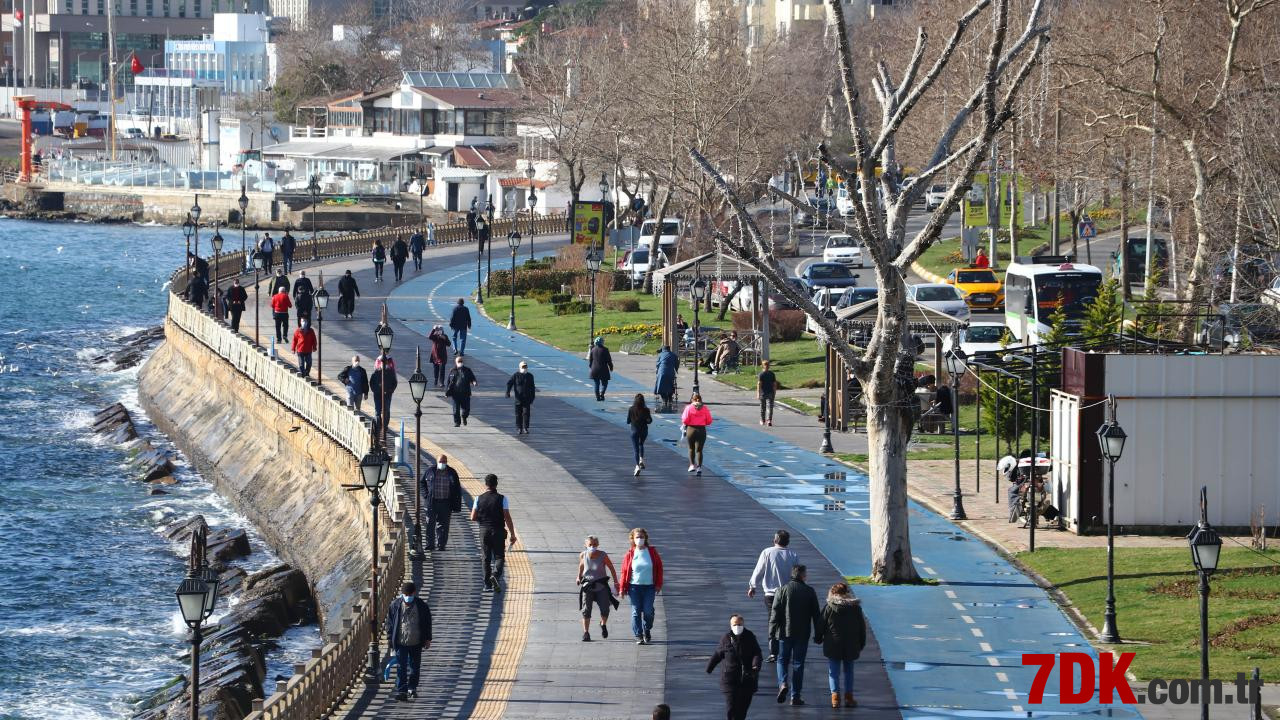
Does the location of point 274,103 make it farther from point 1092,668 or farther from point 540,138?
point 1092,668

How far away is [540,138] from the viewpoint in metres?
96.2

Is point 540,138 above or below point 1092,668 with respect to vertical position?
above

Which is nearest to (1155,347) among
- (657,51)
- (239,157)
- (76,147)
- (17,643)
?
(17,643)

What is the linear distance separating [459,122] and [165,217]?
29.4 m

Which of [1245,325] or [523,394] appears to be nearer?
[523,394]

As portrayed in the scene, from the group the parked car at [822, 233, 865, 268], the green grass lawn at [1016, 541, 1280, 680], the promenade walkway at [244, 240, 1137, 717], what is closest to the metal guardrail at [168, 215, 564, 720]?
the promenade walkway at [244, 240, 1137, 717]

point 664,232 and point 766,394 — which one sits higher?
point 664,232

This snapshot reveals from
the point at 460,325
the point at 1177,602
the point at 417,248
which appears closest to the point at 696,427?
the point at 1177,602

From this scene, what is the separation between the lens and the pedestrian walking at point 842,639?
2025 centimetres

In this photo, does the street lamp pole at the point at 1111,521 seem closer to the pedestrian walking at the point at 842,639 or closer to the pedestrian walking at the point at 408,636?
the pedestrian walking at the point at 842,639

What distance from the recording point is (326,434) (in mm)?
38312

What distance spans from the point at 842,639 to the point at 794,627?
54cm

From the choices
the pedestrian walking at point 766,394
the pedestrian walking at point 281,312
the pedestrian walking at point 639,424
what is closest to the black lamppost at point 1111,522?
the pedestrian walking at point 639,424

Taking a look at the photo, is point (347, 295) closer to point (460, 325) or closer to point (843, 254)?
point (460, 325)
